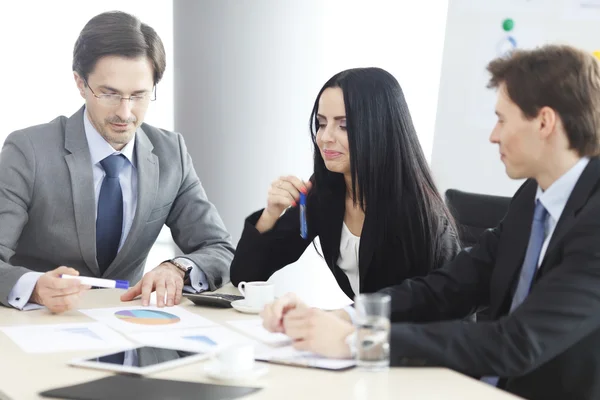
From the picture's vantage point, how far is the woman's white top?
260cm

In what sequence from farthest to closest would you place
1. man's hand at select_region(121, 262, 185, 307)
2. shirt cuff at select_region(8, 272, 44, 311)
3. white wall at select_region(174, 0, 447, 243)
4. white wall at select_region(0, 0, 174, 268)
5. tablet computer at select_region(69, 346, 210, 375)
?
white wall at select_region(0, 0, 174, 268)
white wall at select_region(174, 0, 447, 243)
man's hand at select_region(121, 262, 185, 307)
shirt cuff at select_region(8, 272, 44, 311)
tablet computer at select_region(69, 346, 210, 375)

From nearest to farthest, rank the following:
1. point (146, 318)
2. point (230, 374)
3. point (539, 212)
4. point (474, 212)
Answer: point (230, 374), point (539, 212), point (146, 318), point (474, 212)

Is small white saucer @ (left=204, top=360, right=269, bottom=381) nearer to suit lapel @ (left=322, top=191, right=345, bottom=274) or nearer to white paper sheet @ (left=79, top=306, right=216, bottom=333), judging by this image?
white paper sheet @ (left=79, top=306, right=216, bottom=333)

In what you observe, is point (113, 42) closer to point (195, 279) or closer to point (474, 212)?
point (195, 279)

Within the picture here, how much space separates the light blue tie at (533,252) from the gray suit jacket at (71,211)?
100 centimetres

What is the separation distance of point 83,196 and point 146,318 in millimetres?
712

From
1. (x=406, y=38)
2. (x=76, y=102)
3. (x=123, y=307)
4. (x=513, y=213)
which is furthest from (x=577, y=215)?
(x=76, y=102)

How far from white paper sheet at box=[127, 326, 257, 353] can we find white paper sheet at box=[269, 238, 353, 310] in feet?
7.30

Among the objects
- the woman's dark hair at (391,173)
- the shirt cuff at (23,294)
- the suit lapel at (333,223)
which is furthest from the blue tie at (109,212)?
the woman's dark hair at (391,173)

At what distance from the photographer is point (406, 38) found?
13.9 ft

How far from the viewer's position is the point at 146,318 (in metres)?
2.04

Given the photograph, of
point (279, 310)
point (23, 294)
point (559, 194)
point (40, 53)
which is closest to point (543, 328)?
point (559, 194)

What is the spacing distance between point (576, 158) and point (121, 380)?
1.08 metres

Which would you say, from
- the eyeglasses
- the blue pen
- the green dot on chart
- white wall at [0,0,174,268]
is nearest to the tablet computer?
the blue pen
